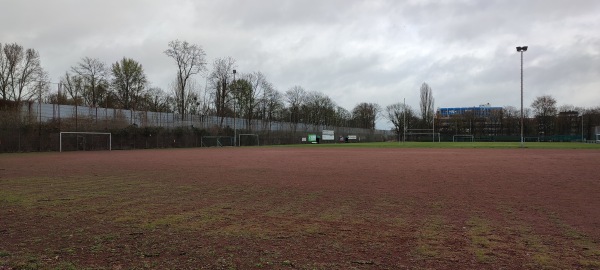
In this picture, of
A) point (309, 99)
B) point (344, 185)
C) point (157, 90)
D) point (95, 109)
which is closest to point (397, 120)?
point (309, 99)

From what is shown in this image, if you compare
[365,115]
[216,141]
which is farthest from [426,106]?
[216,141]

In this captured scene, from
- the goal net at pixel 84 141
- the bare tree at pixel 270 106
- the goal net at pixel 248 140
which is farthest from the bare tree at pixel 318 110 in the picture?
the goal net at pixel 84 141

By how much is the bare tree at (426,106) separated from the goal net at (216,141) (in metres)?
66.5

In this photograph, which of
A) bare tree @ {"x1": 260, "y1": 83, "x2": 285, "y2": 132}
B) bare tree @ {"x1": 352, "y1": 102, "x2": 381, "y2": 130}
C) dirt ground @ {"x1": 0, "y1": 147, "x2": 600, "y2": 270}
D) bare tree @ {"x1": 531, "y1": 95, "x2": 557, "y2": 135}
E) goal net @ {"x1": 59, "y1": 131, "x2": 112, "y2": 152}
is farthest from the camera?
bare tree @ {"x1": 352, "y1": 102, "x2": 381, "y2": 130}

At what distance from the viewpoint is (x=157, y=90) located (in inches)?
3027

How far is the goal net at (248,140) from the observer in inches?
2904

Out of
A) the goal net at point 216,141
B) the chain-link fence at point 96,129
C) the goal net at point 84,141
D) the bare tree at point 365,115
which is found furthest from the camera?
the bare tree at point 365,115

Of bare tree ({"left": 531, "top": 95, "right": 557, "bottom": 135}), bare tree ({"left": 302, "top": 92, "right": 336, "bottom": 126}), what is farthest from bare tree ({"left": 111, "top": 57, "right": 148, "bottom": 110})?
bare tree ({"left": 531, "top": 95, "right": 557, "bottom": 135})

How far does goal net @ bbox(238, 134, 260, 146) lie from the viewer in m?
73.8

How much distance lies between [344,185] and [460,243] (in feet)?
23.3

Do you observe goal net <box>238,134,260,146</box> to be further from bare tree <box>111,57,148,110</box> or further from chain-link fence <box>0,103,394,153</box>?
bare tree <box>111,57,148,110</box>

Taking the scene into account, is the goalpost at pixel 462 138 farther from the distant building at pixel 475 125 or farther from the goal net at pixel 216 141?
the goal net at pixel 216 141

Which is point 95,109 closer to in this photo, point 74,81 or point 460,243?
point 74,81

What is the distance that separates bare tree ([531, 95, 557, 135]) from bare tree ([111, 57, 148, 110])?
97.7 metres
